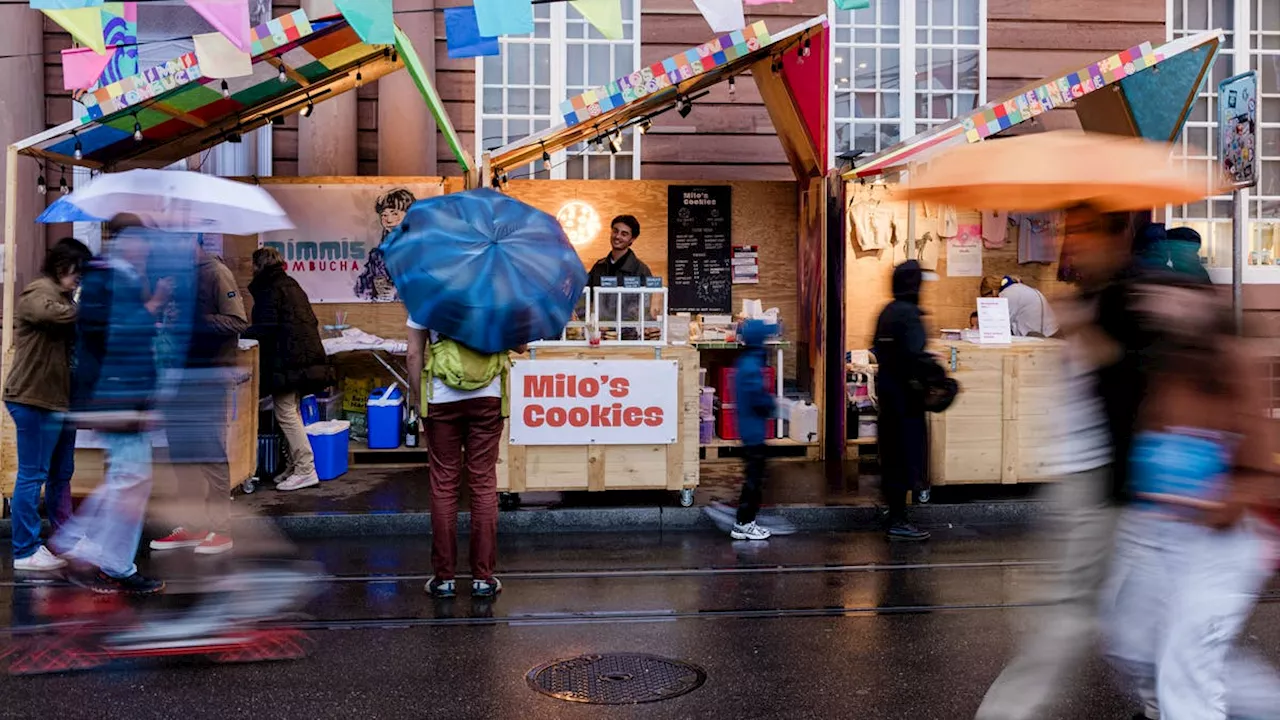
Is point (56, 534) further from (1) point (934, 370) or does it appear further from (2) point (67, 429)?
(1) point (934, 370)

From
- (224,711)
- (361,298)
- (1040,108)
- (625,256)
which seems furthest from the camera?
(361,298)

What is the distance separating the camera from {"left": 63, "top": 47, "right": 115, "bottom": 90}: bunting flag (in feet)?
29.2

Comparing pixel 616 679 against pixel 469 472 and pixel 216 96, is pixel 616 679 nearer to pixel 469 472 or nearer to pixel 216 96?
pixel 469 472

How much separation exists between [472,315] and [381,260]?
19.6 feet

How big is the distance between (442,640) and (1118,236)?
3.77 m

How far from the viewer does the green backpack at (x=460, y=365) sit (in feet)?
20.7

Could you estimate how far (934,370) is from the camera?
316 inches

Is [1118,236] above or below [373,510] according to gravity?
above

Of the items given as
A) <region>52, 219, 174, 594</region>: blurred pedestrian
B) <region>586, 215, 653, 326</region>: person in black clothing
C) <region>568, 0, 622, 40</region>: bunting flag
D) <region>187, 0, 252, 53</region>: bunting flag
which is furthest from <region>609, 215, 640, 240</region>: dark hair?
<region>52, 219, 174, 594</region>: blurred pedestrian

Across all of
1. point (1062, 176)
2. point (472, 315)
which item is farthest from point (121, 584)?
point (1062, 176)

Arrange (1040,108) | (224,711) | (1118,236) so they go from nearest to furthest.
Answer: (1118,236) → (224,711) → (1040,108)

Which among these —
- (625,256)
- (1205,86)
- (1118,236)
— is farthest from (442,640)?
(1205,86)

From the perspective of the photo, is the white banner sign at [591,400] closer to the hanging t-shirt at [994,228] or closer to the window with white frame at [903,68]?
the hanging t-shirt at [994,228]

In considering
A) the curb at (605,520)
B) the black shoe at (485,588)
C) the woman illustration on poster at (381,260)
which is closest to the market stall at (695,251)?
the curb at (605,520)
